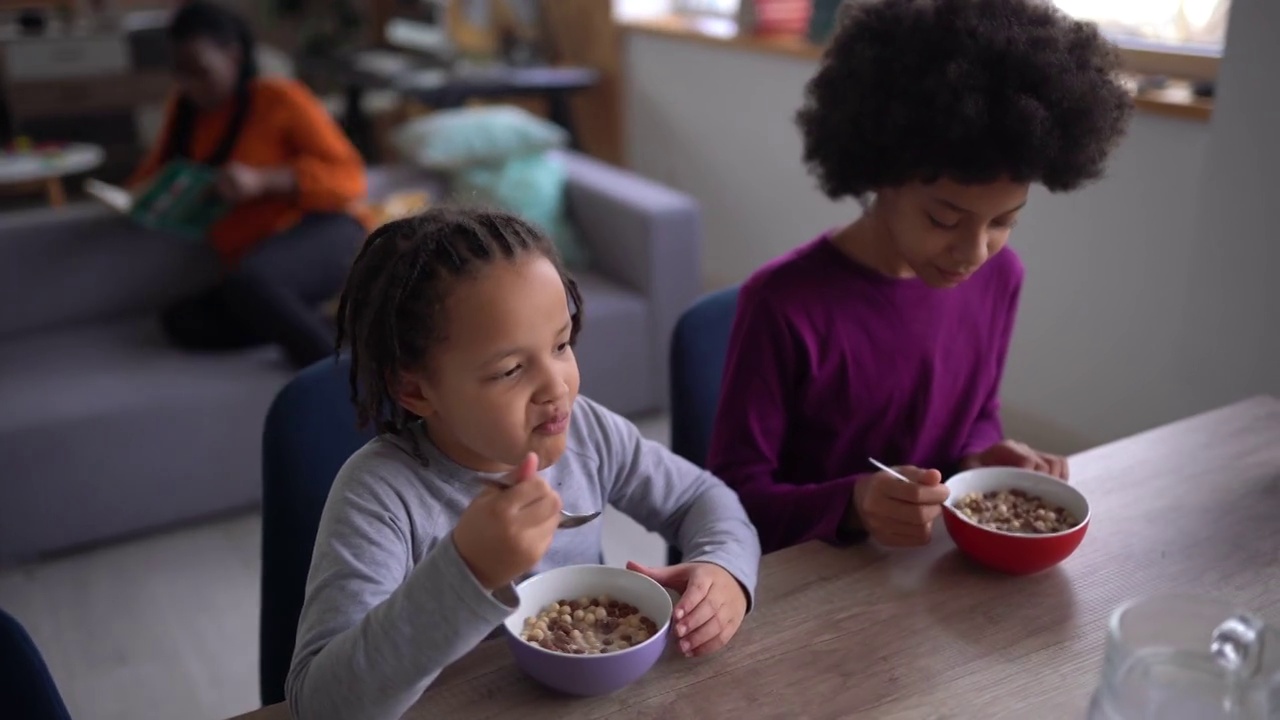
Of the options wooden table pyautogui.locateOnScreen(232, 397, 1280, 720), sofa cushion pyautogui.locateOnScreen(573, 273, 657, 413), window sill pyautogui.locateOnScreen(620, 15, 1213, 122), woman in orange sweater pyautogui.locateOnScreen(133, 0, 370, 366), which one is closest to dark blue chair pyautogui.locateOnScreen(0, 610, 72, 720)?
wooden table pyautogui.locateOnScreen(232, 397, 1280, 720)

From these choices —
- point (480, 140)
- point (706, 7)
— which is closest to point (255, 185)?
point (480, 140)

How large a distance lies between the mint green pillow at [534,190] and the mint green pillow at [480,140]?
0.03 m

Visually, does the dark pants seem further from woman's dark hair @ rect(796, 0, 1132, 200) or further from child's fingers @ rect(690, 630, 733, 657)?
child's fingers @ rect(690, 630, 733, 657)

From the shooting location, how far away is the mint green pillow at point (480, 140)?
10.5ft

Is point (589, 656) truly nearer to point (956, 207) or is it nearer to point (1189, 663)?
point (1189, 663)

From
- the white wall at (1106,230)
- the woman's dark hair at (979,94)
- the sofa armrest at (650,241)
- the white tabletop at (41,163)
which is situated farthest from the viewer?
the white tabletop at (41,163)

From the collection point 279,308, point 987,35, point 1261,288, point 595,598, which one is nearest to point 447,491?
point 595,598

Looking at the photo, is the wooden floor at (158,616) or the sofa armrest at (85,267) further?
the sofa armrest at (85,267)

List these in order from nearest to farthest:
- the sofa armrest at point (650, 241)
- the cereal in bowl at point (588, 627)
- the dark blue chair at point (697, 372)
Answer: the cereal in bowl at point (588, 627) → the dark blue chair at point (697, 372) → the sofa armrest at point (650, 241)

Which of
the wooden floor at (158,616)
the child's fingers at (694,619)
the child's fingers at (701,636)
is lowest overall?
the wooden floor at (158,616)

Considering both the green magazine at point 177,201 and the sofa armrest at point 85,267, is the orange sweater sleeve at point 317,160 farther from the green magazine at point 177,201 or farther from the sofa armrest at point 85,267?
the sofa armrest at point 85,267

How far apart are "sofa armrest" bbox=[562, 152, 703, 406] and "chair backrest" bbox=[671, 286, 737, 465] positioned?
4.48 ft

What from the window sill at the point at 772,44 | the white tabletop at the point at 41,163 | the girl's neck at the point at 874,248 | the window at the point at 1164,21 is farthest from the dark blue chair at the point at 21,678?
the white tabletop at the point at 41,163

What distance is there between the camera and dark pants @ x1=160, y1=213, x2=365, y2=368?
2680 millimetres
